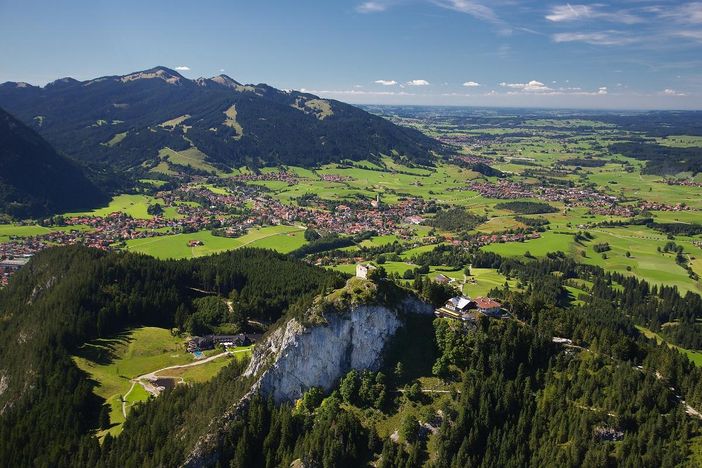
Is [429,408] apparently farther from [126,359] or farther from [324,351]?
[126,359]

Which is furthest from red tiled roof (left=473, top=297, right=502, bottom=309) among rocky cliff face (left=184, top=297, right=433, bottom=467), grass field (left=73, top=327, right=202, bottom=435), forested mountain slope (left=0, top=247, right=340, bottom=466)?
grass field (left=73, top=327, right=202, bottom=435)

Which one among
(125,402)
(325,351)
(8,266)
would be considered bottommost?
(125,402)

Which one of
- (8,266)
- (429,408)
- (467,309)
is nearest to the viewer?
(429,408)

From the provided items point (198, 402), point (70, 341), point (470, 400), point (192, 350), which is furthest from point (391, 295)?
point (70, 341)

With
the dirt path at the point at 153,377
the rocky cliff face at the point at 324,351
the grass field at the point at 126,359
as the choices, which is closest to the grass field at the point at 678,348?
the rocky cliff face at the point at 324,351

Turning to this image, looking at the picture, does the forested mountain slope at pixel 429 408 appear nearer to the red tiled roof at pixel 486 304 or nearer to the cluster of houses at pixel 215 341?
the red tiled roof at pixel 486 304

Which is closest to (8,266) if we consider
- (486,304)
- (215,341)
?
(215,341)

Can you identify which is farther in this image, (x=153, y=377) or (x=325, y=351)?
(x=153, y=377)
